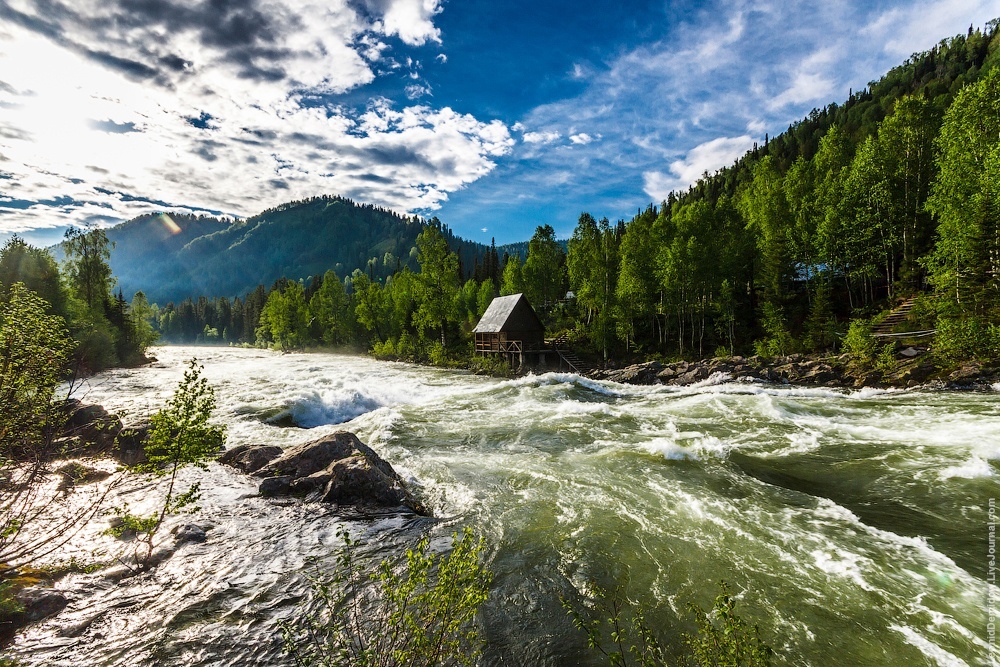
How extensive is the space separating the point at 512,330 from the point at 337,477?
3237cm

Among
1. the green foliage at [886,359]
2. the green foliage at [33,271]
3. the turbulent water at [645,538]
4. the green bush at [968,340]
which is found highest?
the green foliage at [33,271]

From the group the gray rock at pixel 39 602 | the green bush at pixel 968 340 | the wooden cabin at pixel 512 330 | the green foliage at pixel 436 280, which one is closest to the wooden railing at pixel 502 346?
the wooden cabin at pixel 512 330

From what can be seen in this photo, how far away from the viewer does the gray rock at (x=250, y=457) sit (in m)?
12.4

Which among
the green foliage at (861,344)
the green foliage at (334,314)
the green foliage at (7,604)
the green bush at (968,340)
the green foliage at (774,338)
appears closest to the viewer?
the green foliage at (7,604)

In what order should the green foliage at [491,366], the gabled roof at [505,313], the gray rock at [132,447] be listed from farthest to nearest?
the gabled roof at [505,313], the green foliage at [491,366], the gray rock at [132,447]

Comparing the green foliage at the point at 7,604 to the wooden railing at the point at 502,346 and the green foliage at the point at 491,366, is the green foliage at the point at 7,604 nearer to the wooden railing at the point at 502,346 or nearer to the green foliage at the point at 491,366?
the green foliage at the point at 491,366

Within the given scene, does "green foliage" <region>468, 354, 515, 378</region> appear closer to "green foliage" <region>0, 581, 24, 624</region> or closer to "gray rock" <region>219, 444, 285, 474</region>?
"gray rock" <region>219, 444, 285, 474</region>

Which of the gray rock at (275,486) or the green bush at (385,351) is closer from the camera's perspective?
the gray rock at (275,486)

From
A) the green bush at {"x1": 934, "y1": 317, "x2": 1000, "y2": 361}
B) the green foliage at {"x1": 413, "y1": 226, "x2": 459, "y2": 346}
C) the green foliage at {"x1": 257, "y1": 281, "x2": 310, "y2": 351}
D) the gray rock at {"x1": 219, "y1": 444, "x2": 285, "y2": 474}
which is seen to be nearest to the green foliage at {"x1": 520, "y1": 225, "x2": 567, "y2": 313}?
the green foliage at {"x1": 413, "y1": 226, "x2": 459, "y2": 346}

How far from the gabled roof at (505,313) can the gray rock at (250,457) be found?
29600 millimetres

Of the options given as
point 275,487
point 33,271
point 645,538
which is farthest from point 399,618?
point 33,271

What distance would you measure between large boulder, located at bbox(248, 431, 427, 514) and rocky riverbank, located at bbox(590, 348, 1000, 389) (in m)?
25.2

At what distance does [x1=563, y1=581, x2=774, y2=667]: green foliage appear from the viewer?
3536 millimetres

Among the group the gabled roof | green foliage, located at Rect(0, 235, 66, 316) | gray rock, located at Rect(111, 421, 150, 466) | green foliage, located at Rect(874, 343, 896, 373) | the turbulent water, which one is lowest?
the turbulent water
